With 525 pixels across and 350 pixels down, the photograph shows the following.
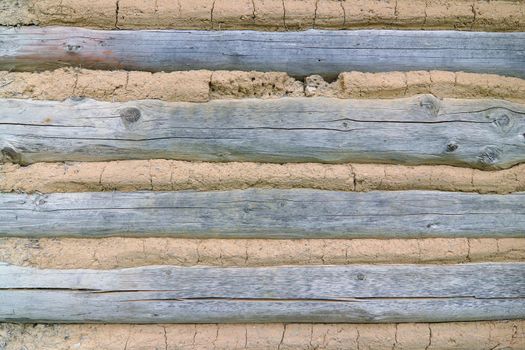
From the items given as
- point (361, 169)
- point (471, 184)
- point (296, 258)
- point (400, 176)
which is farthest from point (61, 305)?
point (471, 184)

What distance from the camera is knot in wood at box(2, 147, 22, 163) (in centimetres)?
243

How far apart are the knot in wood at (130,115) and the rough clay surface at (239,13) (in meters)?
0.41

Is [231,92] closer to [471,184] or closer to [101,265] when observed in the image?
[101,265]

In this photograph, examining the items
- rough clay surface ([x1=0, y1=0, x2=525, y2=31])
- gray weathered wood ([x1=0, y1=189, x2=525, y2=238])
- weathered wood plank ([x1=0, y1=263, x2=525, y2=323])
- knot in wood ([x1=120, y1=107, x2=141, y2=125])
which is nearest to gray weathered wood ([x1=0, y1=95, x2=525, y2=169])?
knot in wood ([x1=120, y1=107, x2=141, y2=125])

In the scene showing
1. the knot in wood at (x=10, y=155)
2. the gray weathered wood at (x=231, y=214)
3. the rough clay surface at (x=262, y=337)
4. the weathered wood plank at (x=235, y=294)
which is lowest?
the rough clay surface at (x=262, y=337)

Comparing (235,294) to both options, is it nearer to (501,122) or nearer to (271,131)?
(271,131)

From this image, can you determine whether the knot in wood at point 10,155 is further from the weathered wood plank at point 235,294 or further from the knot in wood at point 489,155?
the knot in wood at point 489,155

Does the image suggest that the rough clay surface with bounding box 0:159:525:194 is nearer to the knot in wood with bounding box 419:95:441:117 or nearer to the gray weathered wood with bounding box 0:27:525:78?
the knot in wood with bounding box 419:95:441:117

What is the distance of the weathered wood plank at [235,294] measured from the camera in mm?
2422

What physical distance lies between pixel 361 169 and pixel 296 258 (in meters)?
0.53

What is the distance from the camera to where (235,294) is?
2.43 metres

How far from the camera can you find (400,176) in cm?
250

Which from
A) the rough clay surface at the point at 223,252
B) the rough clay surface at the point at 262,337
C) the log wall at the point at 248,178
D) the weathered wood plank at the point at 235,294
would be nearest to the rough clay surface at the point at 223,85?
the log wall at the point at 248,178

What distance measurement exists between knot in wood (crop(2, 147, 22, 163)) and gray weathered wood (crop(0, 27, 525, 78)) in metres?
0.40
